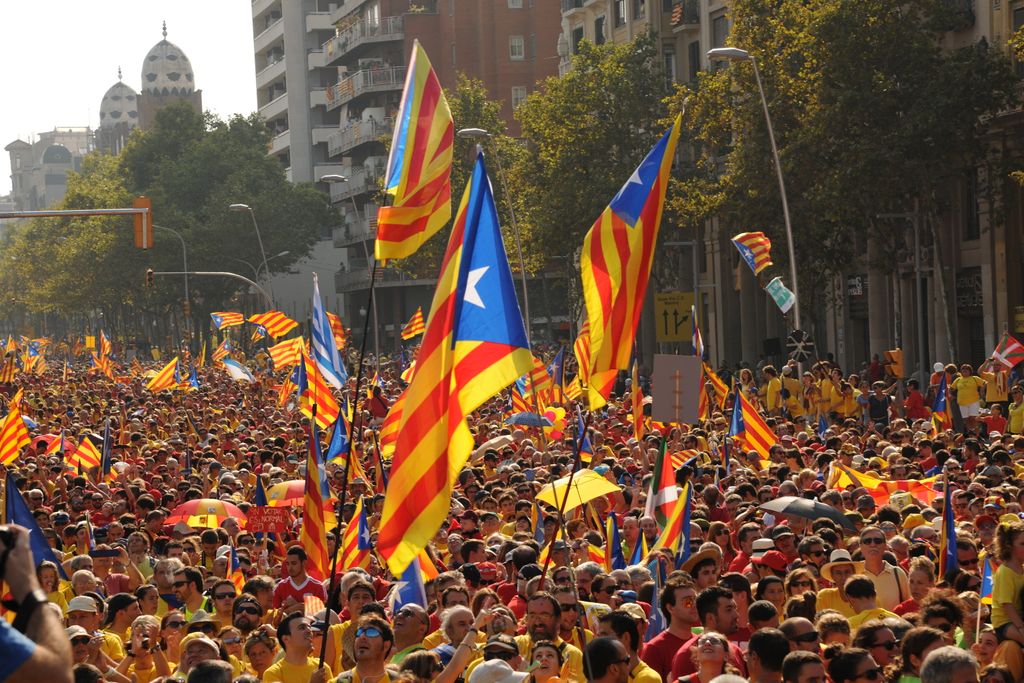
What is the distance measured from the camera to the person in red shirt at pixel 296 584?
1112 centimetres

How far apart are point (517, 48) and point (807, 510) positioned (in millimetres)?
71117

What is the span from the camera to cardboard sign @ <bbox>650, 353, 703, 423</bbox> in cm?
1463

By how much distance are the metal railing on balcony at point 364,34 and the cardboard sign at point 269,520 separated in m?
72.9

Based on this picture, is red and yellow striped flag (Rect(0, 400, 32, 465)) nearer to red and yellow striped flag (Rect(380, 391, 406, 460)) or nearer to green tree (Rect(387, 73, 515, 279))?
red and yellow striped flag (Rect(380, 391, 406, 460))

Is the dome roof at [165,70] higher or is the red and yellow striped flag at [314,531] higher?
the dome roof at [165,70]

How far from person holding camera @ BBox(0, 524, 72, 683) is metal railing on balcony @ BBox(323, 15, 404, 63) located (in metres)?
83.3

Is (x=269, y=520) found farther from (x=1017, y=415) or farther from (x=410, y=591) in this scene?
(x=1017, y=415)

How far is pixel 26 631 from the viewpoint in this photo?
139 inches

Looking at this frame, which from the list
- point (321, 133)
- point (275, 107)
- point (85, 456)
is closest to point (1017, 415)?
point (85, 456)

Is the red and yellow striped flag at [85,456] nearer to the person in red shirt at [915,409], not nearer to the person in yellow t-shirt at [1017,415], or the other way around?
the person in yellow t-shirt at [1017,415]

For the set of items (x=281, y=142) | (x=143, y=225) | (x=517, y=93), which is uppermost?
(x=281, y=142)

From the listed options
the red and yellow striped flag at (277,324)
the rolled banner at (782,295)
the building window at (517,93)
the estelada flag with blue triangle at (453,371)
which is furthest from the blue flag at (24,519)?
the building window at (517,93)

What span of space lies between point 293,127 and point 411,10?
18.1m

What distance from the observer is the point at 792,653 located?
6.57 metres
